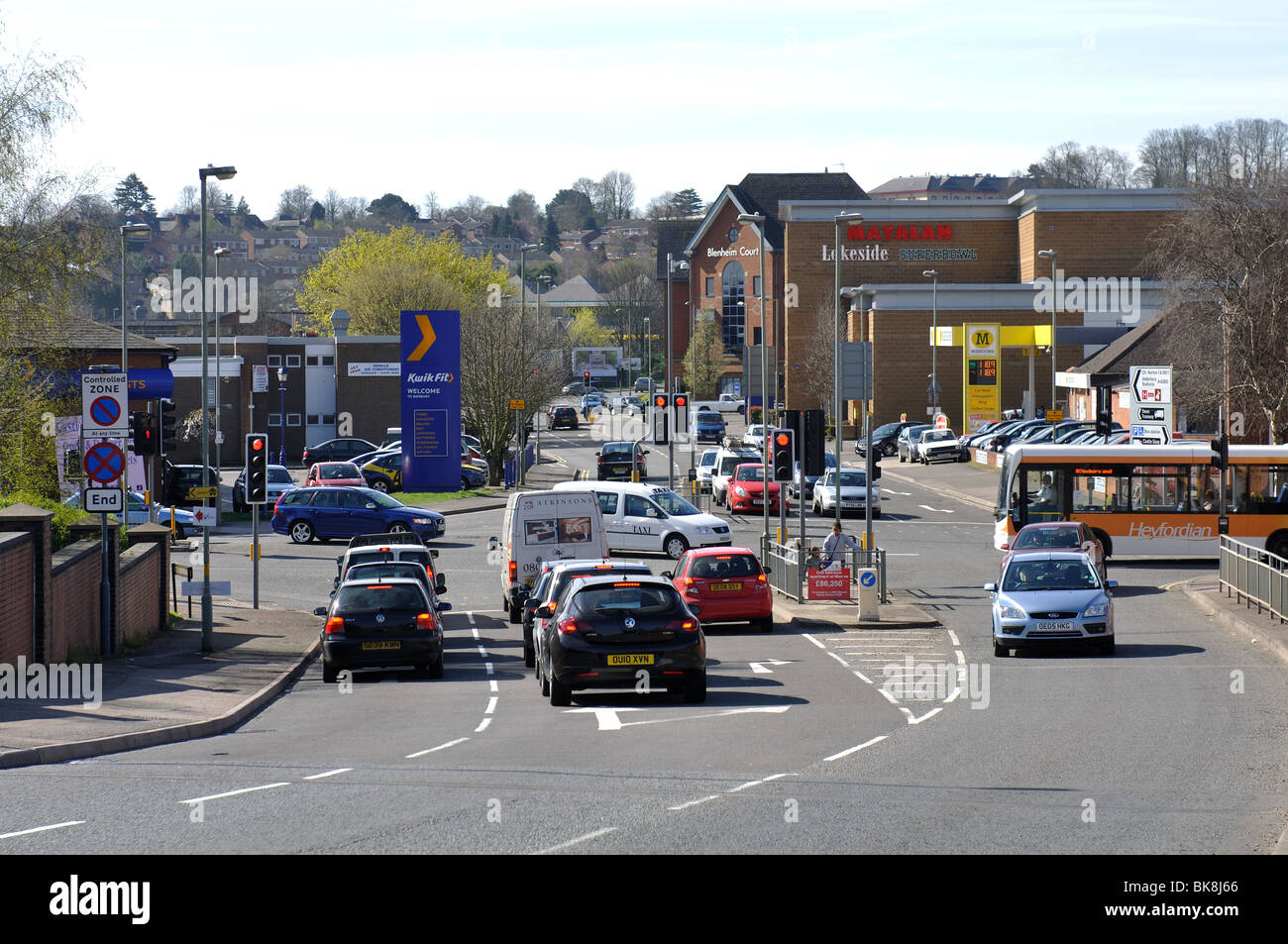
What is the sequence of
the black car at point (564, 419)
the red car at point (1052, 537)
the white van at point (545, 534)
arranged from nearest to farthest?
the white van at point (545, 534), the red car at point (1052, 537), the black car at point (564, 419)

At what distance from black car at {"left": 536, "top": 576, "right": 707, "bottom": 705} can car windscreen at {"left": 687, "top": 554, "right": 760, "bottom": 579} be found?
346 inches

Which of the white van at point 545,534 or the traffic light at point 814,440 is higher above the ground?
the traffic light at point 814,440

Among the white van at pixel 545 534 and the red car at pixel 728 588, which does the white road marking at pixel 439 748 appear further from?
the white van at pixel 545 534

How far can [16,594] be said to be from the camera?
62.4ft

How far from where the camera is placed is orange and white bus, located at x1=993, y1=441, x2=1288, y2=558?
3541 cm

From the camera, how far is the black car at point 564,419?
100000 mm

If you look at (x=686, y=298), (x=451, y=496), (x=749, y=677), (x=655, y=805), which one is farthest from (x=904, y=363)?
(x=655, y=805)

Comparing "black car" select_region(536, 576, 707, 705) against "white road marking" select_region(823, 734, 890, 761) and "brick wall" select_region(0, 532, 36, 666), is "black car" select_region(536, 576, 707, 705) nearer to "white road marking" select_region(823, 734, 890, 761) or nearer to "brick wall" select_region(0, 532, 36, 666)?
"white road marking" select_region(823, 734, 890, 761)

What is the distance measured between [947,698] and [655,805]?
7916 millimetres

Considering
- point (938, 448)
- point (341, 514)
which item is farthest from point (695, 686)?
point (938, 448)

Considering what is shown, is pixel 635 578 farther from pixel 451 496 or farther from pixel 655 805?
pixel 451 496

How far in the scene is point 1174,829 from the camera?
33.1ft

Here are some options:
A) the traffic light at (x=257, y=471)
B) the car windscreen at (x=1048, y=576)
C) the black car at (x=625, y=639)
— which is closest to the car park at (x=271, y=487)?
the traffic light at (x=257, y=471)

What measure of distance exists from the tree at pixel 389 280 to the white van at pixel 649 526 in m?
45.5
